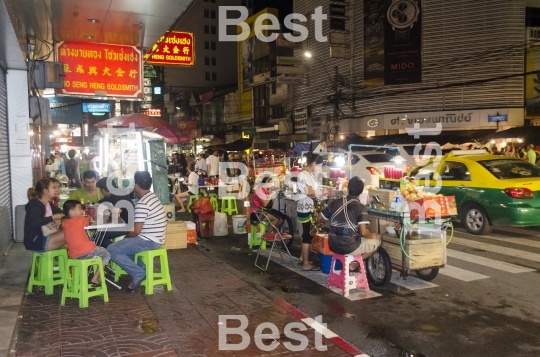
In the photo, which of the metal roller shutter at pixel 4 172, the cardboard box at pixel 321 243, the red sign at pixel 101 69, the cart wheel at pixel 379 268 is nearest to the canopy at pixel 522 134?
the cardboard box at pixel 321 243

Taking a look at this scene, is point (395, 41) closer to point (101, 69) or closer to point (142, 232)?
point (101, 69)

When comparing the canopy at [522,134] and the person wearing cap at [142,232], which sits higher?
the canopy at [522,134]

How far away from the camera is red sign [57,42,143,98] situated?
32.4 feet

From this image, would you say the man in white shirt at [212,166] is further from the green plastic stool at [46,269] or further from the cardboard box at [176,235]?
the green plastic stool at [46,269]

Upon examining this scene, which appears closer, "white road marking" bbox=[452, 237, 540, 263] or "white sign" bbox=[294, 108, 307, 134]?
"white road marking" bbox=[452, 237, 540, 263]

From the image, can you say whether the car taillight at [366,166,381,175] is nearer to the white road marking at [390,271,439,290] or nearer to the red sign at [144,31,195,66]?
the red sign at [144,31,195,66]

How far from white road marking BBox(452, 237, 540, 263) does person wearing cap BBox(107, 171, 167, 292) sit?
20.6 ft

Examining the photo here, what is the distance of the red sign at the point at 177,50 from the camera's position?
13.6m

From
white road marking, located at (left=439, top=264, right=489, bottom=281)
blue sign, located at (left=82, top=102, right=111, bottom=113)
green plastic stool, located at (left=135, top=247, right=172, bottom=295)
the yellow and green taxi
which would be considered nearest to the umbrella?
green plastic stool, located at (left=135, top=247, right=172, bottom=295)

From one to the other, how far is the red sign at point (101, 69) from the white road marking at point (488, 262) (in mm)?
7378

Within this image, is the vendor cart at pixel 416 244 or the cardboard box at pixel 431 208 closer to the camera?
the vendor cart at pixel 416 244

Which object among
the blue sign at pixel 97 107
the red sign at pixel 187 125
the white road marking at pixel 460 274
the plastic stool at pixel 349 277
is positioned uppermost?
the red sign at pixel 187 125

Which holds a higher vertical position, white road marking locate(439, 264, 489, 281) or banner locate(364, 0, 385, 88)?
banner locate(364, 0, 385, 88)

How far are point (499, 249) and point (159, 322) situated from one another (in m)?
6.74
